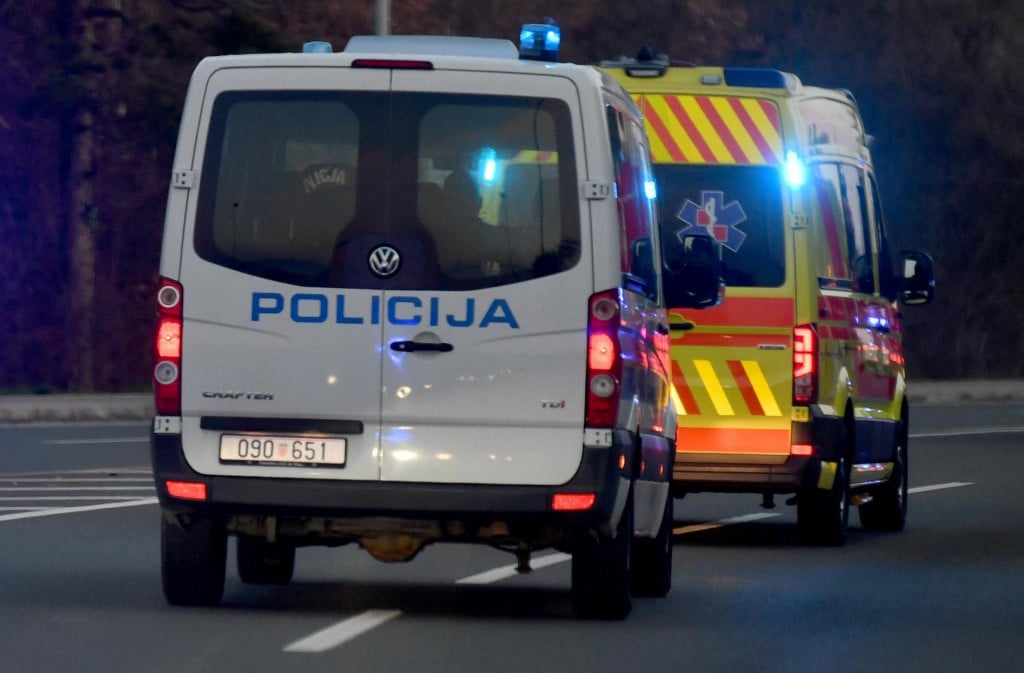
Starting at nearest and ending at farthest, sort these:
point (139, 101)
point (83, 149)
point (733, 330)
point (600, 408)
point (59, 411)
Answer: point (600, 408) < point (733, 330) < point (59, 411) < point (139, 101) < point (83, 149)

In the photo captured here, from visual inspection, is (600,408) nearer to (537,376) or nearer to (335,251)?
(537,376)

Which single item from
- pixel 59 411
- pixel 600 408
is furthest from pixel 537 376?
pixel 59 411

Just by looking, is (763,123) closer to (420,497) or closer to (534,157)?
(534,157)

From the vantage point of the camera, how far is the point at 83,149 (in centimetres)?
3559

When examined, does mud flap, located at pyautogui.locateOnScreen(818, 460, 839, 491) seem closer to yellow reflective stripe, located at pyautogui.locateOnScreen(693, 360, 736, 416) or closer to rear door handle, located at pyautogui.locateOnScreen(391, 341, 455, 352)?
yellow reflective stripe, located at pyautogui.locateOnScreen(693, 360, 736, 416)

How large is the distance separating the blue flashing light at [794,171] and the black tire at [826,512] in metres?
1.59

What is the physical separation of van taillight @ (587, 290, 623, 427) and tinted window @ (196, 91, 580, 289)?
0.85 feet

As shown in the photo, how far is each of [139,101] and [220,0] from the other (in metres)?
1.80

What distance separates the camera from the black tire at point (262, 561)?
35.3 ft

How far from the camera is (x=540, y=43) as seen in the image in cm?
945

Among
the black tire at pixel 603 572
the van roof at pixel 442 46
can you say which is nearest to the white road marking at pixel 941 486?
the black tire at pixel 603 572

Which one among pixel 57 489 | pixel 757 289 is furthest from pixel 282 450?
pixel 57 489

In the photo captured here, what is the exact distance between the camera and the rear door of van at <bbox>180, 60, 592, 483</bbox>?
9.05 meters

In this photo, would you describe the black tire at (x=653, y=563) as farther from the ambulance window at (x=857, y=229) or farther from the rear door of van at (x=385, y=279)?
the ambulance window at (x=857, y=229)
